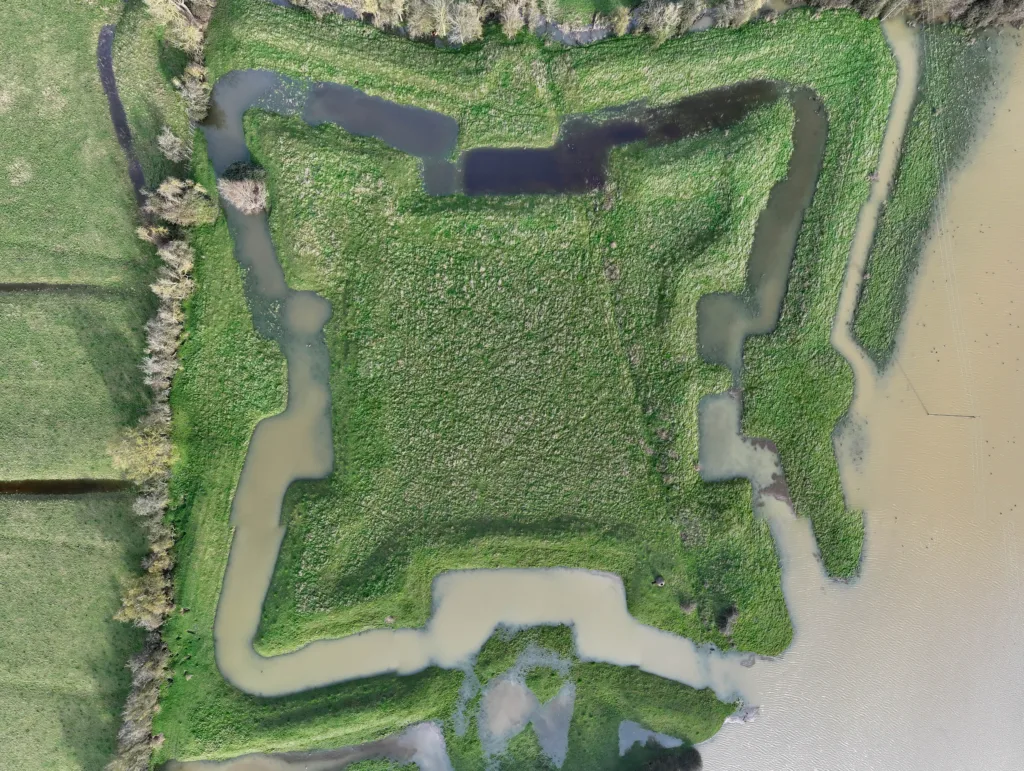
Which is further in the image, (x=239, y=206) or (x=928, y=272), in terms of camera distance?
(x=928, y=272)

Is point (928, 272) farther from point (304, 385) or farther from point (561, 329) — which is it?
point (304, 385)

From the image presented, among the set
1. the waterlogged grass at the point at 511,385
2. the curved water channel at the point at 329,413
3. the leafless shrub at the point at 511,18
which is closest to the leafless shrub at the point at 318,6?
the curved water channel at the point at 329,413

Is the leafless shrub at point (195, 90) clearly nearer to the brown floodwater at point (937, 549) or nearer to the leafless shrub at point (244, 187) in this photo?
the leafless shrub at point (244, 187)

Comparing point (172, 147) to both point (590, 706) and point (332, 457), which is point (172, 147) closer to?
point (332, 457)

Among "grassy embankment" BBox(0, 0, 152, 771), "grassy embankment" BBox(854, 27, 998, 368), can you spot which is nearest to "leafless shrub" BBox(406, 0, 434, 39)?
"grassy embankment" BBox(0, 0, 152, 771)

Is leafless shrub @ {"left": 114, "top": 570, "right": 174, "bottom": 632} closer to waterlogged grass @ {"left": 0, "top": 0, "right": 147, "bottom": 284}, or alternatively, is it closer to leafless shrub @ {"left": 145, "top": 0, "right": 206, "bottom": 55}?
waterlogged grass @ {"left": 0, "top": 0, "right": 147, "bottom": 284}

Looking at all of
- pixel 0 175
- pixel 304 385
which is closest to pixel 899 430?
pixel 304 385
